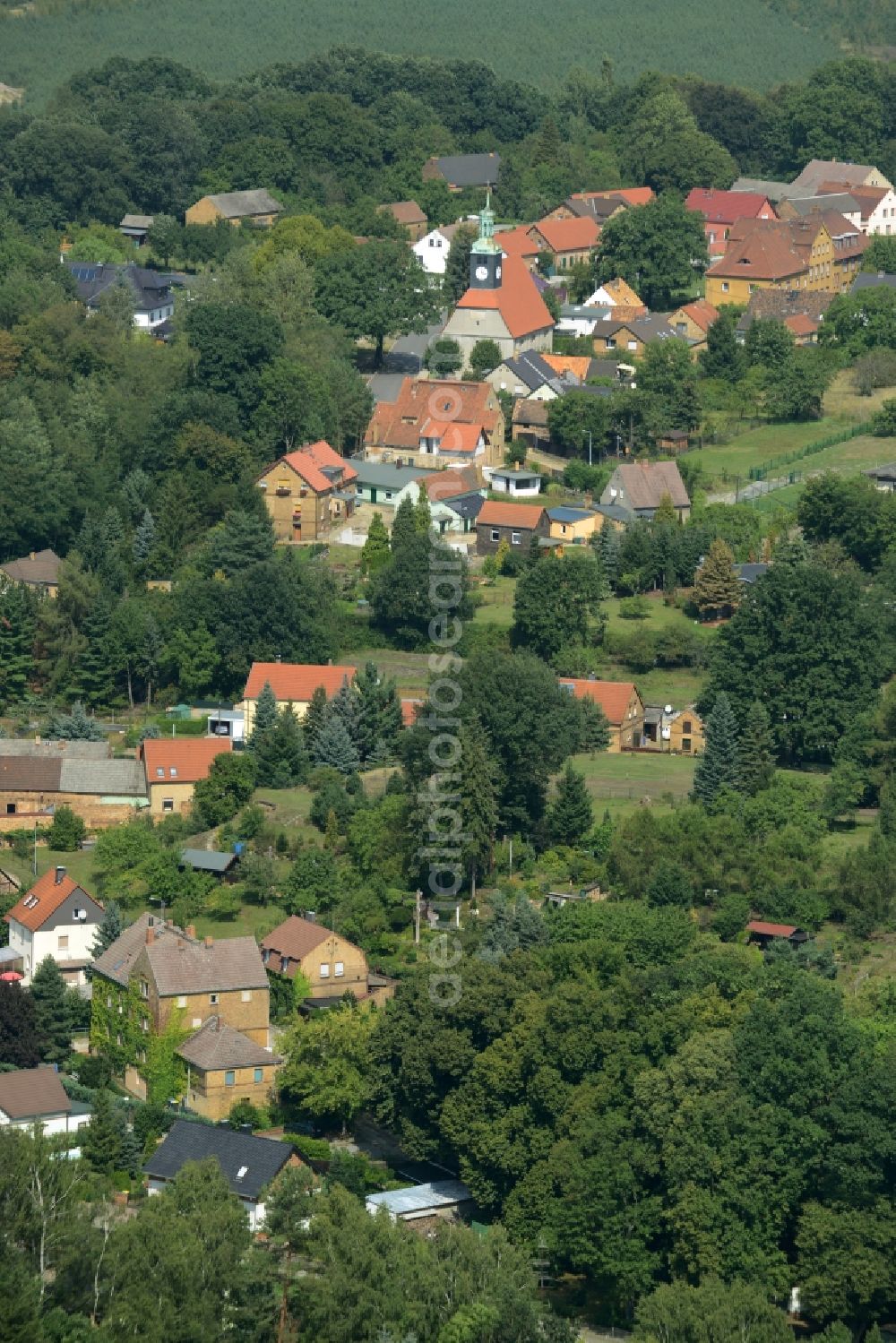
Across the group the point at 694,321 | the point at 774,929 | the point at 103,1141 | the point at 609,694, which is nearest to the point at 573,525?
the point at 609,694

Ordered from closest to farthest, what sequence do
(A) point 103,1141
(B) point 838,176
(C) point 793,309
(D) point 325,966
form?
(A) point 103,1141 → (D) point 325,966 → (C) point 793,309 → (B) point 838,176

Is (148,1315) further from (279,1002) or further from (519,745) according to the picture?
(519,745)

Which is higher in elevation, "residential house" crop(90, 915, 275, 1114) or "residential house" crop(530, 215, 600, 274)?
"residential house" crop(90, 915, 275, 1114)

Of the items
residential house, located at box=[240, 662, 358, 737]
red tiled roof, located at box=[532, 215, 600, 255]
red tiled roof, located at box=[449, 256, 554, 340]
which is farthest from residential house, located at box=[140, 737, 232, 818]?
red tiled roof, located at box=[532, 215, 600, 255]

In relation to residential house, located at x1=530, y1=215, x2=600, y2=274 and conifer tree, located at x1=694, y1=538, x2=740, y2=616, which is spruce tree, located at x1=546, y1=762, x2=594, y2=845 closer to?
conifer tree, located at x1=694, y1=538, x2=740, y2=616

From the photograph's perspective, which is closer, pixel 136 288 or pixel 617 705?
pixel 617 705

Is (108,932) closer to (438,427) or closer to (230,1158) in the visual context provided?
(230,1158)

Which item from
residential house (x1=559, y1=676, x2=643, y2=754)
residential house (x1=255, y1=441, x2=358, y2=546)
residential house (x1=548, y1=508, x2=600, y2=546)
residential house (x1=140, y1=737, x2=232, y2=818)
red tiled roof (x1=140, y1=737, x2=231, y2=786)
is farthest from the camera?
residential house (x1=255, y1=441, x2=358, y2=546)
